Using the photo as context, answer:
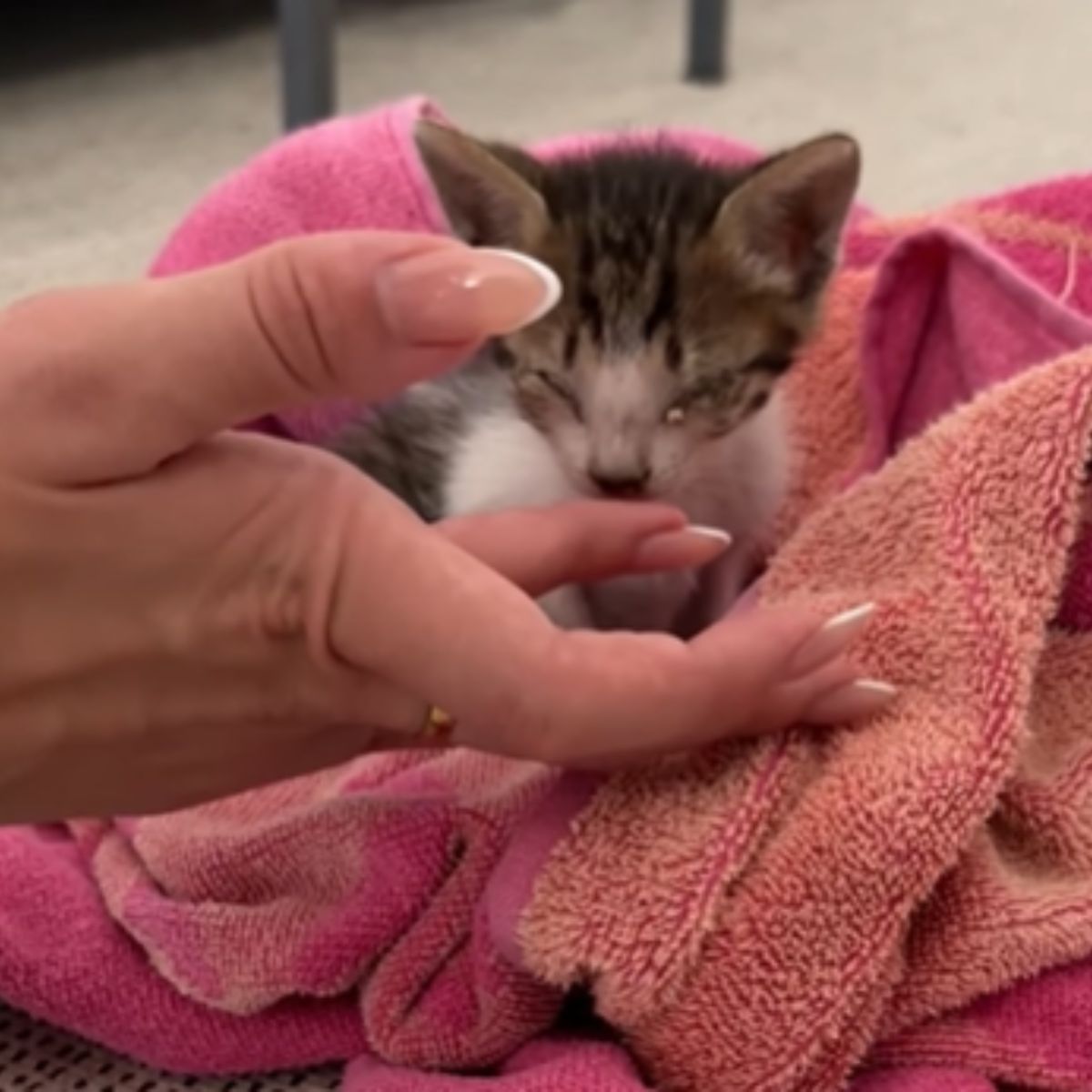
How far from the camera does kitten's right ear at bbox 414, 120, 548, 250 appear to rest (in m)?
1.14

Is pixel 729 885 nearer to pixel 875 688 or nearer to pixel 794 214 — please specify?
pixel 875 688

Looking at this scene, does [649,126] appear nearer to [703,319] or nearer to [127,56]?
[127,56]

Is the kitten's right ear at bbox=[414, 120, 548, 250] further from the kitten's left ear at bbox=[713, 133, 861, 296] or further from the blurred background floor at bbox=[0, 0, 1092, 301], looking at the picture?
the blurred background floor at bbox=[0, 0, 1092, 301]

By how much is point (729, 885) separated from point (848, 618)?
0.42ft

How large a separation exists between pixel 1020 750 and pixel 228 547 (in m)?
0.38

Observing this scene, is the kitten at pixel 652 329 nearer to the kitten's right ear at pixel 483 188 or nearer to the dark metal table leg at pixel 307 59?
the kitten's right ear at pixel 483 188

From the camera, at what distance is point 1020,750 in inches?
35.0

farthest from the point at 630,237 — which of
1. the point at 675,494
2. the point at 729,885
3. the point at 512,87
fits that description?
the point at 512,87

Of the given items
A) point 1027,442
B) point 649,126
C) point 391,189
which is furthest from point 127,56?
point 1027,442

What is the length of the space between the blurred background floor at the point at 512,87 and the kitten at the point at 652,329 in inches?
37.1

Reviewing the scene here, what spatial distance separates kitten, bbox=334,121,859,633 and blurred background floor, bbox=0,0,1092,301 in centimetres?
94

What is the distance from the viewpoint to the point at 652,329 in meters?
1.12

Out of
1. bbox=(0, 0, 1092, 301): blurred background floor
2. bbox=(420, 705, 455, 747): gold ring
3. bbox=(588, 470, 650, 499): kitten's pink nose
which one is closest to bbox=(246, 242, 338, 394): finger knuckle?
bbox=(420, 705, 455, 747): gold ring

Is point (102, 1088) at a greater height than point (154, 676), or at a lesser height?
lesser
